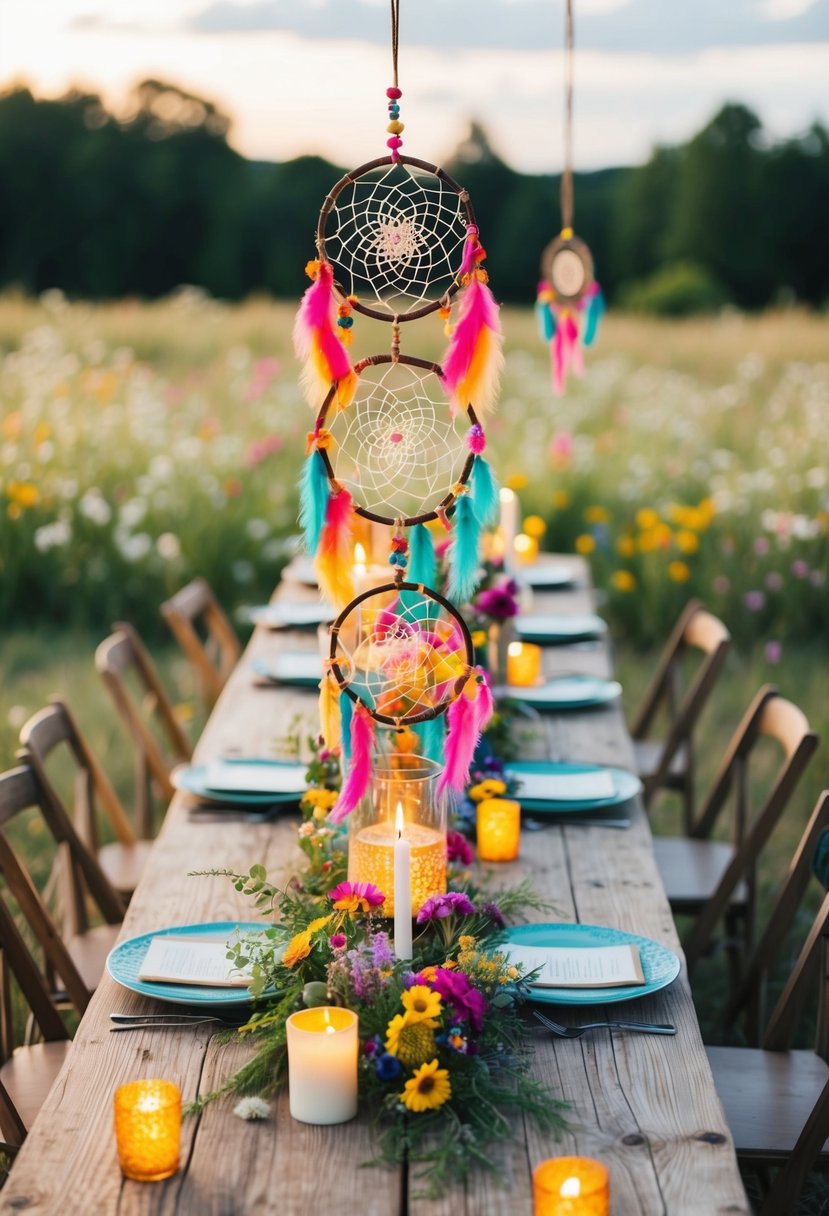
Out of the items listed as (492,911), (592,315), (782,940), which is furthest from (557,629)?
(492,911)

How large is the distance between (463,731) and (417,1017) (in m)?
0.44

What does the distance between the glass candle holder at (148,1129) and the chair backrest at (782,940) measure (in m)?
1.08

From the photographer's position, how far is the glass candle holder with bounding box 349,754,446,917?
190 cm

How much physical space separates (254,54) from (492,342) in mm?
7011

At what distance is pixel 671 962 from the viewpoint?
1924 millimetres

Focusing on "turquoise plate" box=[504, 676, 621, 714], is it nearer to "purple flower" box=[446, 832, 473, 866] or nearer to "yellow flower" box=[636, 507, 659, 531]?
"purple flower" box=[446, 832, 473, 866]

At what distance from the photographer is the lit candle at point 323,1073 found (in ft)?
5.01

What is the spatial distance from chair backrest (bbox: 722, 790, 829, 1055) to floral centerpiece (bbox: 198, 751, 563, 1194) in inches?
25.7

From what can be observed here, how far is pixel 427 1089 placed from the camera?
1.56 m

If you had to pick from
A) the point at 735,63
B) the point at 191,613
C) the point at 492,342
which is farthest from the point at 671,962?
the point at 735,63

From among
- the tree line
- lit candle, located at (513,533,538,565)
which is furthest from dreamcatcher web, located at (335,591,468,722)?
the tree line

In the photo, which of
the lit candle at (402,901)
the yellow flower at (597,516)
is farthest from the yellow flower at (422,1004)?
the yellow flower at (597,516)

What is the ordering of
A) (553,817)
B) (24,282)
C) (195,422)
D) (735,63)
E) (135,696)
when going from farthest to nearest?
1. (24,282)
2. (735,63)
3. (195,422)
4. (135,696)
5. (553,817)

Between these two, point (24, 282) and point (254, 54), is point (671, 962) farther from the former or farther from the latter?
point (24, 282)
